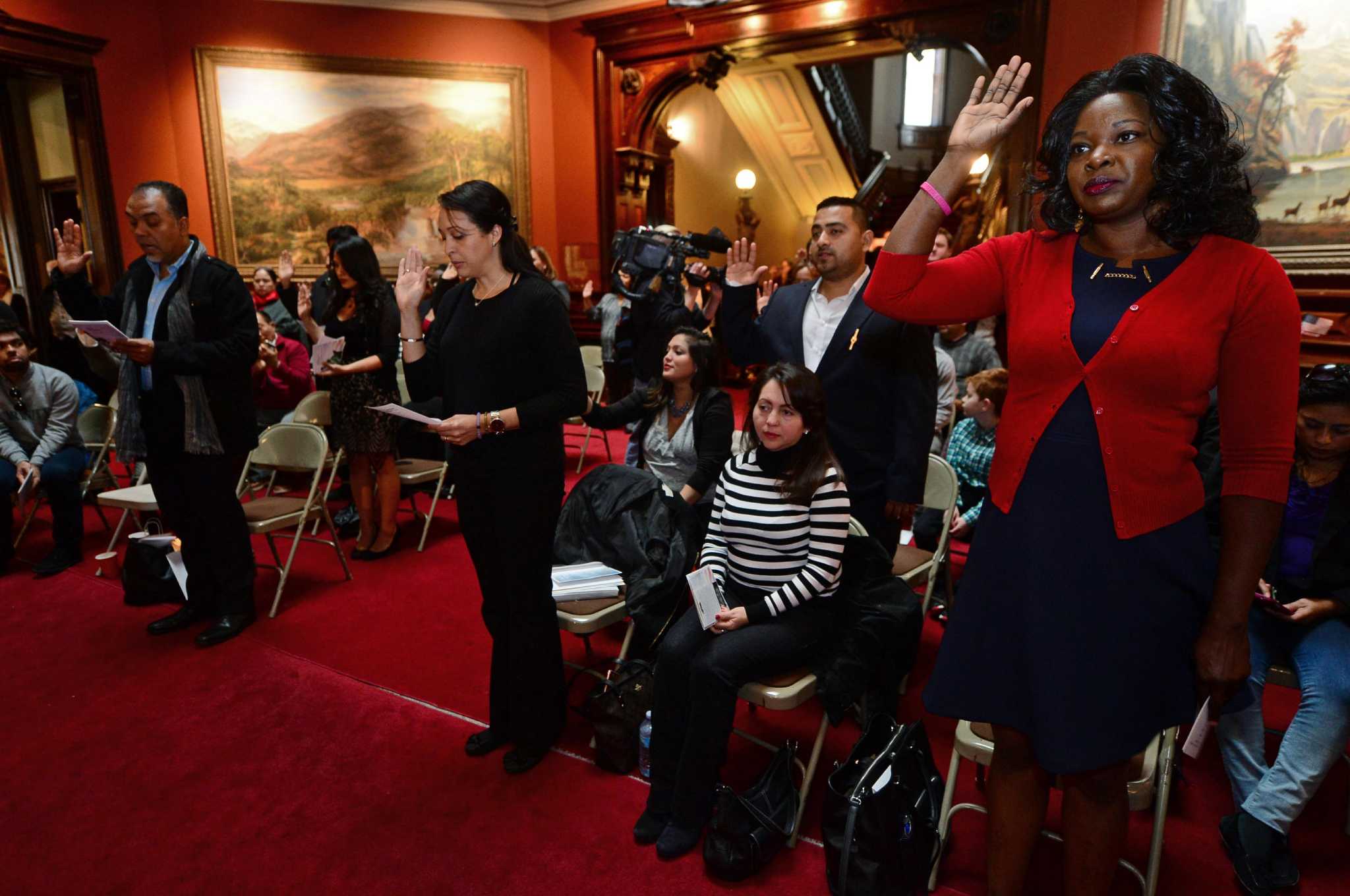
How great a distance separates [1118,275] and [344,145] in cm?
848

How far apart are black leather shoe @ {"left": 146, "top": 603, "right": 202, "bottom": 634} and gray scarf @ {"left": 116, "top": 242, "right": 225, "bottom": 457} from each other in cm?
82

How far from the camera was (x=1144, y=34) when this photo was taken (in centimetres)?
531

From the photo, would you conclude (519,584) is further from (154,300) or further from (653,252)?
(154,300)

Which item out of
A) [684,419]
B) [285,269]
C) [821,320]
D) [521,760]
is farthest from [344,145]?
[521,760]

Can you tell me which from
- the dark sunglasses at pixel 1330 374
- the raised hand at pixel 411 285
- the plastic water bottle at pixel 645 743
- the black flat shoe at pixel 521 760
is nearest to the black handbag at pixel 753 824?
the plastic water bottle at pixel 645 743

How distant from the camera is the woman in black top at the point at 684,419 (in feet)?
11.0

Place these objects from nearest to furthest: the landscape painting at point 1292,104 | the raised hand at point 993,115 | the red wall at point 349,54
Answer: the raised hand at point 993,115 → the landscape painting at point 1292,104 → the red wall at point 349,54

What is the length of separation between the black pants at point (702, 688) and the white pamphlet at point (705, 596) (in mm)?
55

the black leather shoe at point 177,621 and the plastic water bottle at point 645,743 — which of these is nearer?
the plastic water bottle at point 645,743

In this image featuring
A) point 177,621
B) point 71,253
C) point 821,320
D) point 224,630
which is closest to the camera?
point 821,320

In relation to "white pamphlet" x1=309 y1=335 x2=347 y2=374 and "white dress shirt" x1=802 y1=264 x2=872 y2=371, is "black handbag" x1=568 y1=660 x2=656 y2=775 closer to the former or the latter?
"white dress shirt" x1=802 y1=264 x2=872 y2=371

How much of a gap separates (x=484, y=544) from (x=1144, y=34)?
5576 mm

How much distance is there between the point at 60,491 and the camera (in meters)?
4.56

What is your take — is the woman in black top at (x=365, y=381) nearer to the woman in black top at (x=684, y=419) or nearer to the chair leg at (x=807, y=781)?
the woman in black top at (x=684, y=419)
